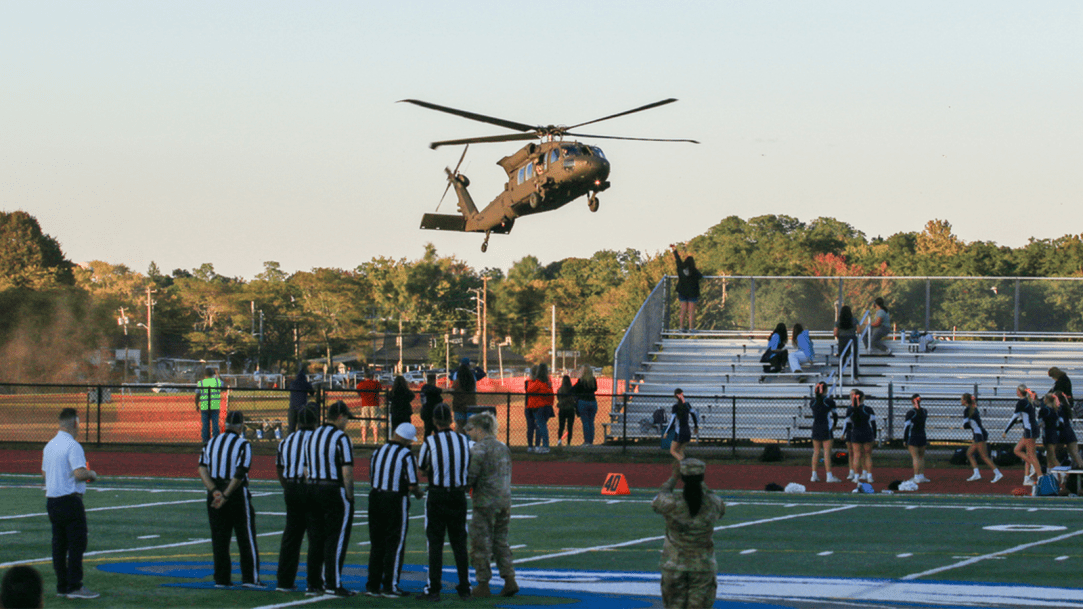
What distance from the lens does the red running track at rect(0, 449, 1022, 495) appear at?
2162 centimetres

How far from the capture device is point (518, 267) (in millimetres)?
138875

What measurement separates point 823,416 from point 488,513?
12041mm

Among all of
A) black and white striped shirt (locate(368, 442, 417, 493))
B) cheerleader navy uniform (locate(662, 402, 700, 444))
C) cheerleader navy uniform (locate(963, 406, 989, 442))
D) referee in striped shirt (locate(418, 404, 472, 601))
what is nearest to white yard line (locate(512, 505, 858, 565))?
referee in striped shirt (locate(418, 404, 472, 601))

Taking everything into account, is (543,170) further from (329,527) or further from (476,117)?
(329,527)

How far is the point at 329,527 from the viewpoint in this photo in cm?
1008

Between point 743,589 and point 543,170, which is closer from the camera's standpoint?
point 743,589

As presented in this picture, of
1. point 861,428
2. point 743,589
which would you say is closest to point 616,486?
point 861,428

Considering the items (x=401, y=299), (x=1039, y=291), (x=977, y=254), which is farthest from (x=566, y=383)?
(x=401, y=299)

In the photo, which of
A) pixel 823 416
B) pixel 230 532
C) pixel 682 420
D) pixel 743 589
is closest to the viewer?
pixel 230 532

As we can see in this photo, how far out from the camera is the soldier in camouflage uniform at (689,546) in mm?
7488

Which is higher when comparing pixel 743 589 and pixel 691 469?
pixel 691 469

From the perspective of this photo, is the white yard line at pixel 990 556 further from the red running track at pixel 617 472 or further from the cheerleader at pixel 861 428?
the red running track at pixel 617 472

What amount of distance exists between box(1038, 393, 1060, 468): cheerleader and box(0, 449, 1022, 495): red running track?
921mm

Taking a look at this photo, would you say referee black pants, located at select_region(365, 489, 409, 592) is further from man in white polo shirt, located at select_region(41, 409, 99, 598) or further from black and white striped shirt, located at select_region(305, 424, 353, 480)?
man in white polo shirt, located at select_region(41, 409, 99, 598)
